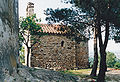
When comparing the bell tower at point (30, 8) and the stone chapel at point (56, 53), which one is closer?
the stone chapel at point (56, 53)

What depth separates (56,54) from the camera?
Result: 15883mm

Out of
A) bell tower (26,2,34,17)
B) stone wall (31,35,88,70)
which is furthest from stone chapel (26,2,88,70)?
bell tower (26,2,34,17)

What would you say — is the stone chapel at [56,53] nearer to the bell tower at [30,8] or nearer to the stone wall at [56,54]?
the stone wall at [56,54]

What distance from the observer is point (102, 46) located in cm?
782

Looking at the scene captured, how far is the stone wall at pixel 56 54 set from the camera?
1523 cm

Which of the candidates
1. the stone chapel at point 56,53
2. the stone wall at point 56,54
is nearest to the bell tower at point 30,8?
the stone chapel at point 56,53

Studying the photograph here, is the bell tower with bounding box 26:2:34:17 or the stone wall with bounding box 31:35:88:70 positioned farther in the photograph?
the bell tower with bounding box 26:2:34:17

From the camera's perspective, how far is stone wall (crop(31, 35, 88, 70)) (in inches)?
600

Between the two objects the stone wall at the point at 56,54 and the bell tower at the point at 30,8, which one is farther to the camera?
the bell tower at the point at 30,8

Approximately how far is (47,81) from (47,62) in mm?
9402

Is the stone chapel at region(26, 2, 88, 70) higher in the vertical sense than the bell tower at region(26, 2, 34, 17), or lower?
lower

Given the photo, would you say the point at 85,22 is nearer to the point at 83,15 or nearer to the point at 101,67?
the point at 83,15

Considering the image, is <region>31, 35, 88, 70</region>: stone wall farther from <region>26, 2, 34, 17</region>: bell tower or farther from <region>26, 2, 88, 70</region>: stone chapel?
<region>26, 2, 34, 17</region>: bell tower

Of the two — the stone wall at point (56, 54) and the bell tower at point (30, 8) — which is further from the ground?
the bell tower at point (30, 8)
